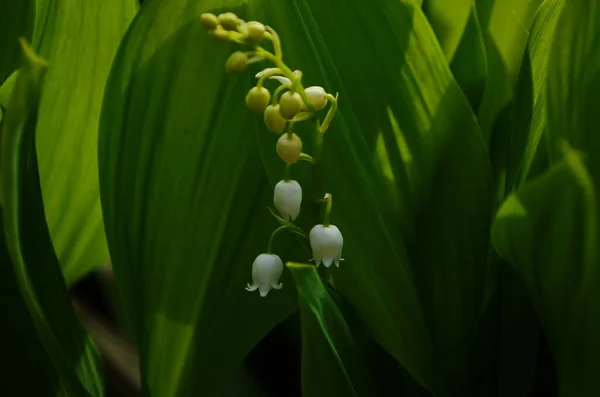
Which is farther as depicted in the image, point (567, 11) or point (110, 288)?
point (110, 288)

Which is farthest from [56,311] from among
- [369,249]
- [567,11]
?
[567,11]

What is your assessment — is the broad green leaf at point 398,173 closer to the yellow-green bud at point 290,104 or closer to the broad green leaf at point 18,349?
the yellow-green bud at point 290,104

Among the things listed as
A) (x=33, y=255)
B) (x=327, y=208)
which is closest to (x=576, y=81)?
(x=327, y=208)

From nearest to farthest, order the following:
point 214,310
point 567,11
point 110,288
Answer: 1. point 567,11
2. point 214,310
3. point 110,288

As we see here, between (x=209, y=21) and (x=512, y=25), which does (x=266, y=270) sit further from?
(x=512, y=25)

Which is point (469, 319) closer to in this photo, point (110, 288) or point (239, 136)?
point (239, 136)

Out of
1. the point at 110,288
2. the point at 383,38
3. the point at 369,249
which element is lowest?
the point at 110,288

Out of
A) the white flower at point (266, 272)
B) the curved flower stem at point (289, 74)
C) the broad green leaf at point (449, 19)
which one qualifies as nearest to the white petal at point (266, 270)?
the white flower at point (266, 272)

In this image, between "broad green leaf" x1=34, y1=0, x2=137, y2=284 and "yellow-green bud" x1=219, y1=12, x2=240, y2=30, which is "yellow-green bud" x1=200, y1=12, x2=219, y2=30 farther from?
"broad green leaf" x1=34, y1=0, x2=137, y2=284

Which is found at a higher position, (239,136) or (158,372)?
(239,136)
